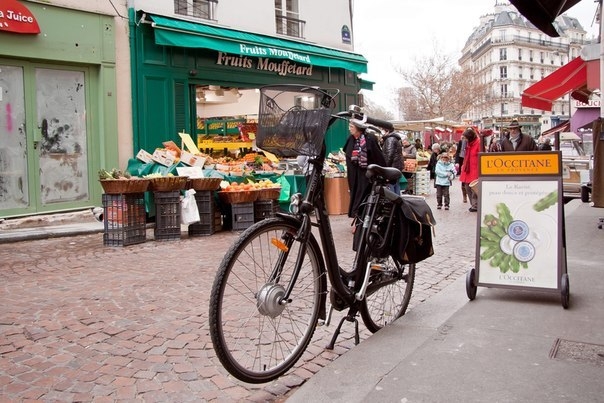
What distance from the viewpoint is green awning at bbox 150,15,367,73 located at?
11.5 m

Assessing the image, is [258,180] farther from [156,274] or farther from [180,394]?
[180,394]

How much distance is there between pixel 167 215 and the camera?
8.66 meters

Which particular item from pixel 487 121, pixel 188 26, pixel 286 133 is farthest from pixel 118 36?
pixel 487 121

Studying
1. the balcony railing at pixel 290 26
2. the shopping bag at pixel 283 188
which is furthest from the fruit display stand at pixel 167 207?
the balcony railing at pixel 290 26

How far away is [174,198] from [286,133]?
5714mm

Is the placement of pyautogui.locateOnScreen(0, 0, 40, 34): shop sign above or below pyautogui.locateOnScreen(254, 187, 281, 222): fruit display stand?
above

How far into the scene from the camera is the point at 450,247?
7.93 meters

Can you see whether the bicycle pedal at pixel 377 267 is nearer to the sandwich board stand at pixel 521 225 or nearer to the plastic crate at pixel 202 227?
the sandwich board stand at pixel 521 225

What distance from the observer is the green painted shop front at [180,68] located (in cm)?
1141

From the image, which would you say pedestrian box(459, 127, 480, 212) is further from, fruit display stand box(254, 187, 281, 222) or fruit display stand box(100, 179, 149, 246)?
fruit display stand box(100, 179, 149, 246)

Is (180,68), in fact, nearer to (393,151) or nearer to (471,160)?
(393,151)

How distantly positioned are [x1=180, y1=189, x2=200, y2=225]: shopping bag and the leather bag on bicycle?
17.3 ft

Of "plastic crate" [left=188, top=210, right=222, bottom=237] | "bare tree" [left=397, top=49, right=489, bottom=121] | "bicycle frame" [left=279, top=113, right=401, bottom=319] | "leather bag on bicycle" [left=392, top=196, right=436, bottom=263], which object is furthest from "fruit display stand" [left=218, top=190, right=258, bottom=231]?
"bare tree" [left=397, top=49, right=489, bottom=121]

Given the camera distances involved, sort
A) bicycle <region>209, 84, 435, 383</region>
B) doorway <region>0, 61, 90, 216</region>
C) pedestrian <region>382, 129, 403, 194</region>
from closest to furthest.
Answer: bicycle <region>209, 84, 435, 383</region>
pedestrian <region>382, 129, 403, 194</region>
doorway <region>0, 61, 90, 216</region>
